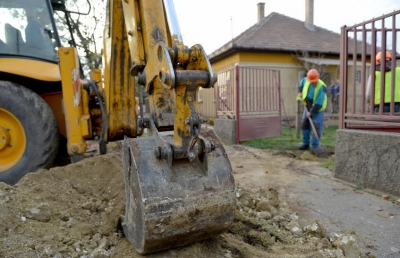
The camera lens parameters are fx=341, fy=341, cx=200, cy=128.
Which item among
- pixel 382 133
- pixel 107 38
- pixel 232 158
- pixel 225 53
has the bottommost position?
pixel 232 158

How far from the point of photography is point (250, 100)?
9.45 metres

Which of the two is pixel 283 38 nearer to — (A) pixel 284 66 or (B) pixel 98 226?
(A) pixel 284 66

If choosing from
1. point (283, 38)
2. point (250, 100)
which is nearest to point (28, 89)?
point (250, 100)

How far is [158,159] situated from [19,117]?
2.37m

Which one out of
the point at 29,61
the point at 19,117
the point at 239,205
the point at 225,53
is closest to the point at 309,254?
the point at 239,205

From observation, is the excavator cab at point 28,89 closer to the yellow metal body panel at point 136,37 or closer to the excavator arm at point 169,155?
the yellow metal body panel at point 136,37

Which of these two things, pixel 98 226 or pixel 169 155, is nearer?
pixel 169 155

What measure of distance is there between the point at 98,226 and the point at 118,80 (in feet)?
4.88

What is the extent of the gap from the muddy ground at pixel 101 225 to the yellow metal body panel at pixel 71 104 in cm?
23

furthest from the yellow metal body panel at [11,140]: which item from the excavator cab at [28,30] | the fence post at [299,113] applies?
the fence post at [299,113]

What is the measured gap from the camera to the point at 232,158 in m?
6.85

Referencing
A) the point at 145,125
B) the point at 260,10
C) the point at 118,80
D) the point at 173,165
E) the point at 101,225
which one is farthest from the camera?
the point at 260,10

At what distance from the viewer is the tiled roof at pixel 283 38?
1540 centimetres

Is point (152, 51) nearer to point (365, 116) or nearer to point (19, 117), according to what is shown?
point (19, 117)
